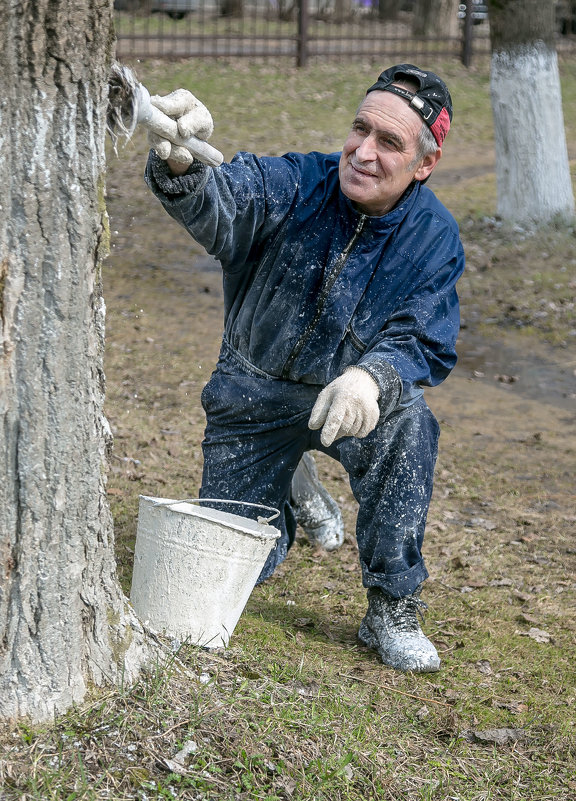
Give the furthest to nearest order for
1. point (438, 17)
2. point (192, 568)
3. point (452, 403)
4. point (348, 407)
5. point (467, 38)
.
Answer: point (438, 17), point (467, 38), point (452, 403), point (192, 568), point (348, 407)

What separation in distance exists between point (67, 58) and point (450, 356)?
169 centimetres

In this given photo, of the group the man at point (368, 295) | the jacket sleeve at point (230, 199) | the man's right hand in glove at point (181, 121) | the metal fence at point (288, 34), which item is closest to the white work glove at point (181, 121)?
the man's right hand in glove at point (181, 121)

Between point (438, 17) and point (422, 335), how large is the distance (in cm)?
1677

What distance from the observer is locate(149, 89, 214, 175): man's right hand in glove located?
8.66 ft

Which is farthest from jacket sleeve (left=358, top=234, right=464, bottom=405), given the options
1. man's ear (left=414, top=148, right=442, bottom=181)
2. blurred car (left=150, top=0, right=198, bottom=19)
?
blurred car (left=150, top=0, right=198, bottom=19)

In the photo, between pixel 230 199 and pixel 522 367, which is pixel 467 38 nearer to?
pixel 522 367

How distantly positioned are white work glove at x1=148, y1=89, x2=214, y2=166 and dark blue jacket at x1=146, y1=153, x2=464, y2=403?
43 cm

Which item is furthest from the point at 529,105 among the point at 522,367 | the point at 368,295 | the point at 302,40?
the point at 302,40

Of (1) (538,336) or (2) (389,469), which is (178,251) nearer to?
(1) (538,336)

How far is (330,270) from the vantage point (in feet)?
10.8

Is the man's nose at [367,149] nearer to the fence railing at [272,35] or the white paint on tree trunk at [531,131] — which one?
the white paint on tree trunk at [531,131]

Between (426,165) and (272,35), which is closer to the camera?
(426,165)

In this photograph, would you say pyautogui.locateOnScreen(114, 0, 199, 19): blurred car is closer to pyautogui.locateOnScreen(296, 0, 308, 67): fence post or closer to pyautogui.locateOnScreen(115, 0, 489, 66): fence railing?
pyautogui.locateOnScreen(115, 0, 489, 66): fence railing

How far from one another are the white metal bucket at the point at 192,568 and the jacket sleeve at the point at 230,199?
88 centimetres
